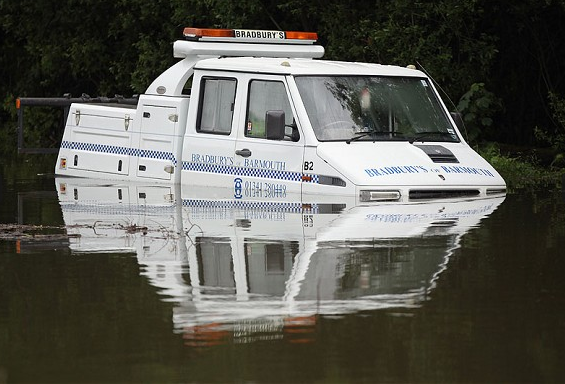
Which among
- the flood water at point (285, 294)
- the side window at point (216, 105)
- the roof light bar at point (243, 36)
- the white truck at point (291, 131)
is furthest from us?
the roof light bar at point (243, 36)

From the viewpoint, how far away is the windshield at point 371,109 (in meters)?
15.9

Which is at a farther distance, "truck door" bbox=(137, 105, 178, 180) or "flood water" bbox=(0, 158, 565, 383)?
"truck door" bbox=(137, 105, 178, 180)

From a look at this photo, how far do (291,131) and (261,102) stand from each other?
29.6 inches

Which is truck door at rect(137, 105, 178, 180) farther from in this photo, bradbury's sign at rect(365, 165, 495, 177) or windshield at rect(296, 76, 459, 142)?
bradbury's sign at rect(365, 165, 495, 177)

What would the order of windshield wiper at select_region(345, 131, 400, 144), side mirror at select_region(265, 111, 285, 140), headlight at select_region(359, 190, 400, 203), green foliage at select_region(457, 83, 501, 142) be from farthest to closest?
green foliage at select_region(457, 83, 501, 142)
windshield wiper at select_region(345, 131, 400, 144)
side mirror at select_region(265, 111, 285, 140)
headlight at select_region(359, 190, 400, 203)

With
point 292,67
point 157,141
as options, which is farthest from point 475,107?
A: point 292,67

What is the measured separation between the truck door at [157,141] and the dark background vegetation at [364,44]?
Result: 409cm

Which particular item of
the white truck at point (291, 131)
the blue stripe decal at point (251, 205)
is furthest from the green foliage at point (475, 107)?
the blue stripe decal at point (251, 205)

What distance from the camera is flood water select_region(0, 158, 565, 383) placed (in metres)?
7.36

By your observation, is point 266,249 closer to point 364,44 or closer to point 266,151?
point 266,151

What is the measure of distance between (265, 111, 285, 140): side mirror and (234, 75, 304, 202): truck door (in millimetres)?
100

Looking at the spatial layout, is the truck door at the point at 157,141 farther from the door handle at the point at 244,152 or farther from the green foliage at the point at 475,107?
the green foliage at the point at 475,107

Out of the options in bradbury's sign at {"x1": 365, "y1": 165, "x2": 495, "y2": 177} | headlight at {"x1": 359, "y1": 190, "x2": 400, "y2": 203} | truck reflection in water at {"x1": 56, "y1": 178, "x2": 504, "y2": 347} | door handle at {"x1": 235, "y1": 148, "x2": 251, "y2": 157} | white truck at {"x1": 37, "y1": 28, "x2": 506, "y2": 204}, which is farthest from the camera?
door handle at {"x1": 235, "y1": 148, "x2": 251, "y2": 157}

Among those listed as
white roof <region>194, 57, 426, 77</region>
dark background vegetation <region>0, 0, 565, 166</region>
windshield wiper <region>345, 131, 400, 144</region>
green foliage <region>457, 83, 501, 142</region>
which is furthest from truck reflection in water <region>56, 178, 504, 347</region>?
green foliage <region>457, 83, 501, 142</region>
